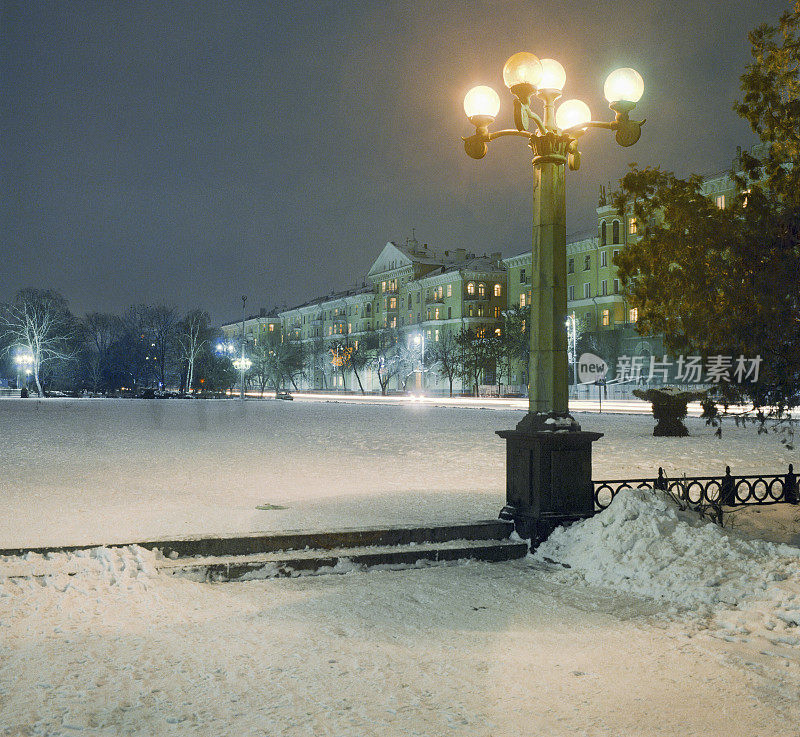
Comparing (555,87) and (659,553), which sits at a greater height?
(555,87)

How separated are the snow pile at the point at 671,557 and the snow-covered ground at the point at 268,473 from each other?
68.0 inches

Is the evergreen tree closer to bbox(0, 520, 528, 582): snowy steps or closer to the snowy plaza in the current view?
the snowy plaza

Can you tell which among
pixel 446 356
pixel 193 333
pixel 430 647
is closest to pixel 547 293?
pixel 430 647

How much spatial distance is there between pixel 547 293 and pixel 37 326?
7226cm

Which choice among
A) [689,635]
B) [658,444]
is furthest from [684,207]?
[658,444]

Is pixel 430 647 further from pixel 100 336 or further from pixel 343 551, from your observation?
pixel 100 336

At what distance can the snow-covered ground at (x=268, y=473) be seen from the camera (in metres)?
8.67

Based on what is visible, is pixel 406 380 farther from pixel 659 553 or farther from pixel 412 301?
pixel 659 553

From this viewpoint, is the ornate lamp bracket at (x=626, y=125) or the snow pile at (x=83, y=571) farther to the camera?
the ornate lamp bracket at (x=626, y=125)

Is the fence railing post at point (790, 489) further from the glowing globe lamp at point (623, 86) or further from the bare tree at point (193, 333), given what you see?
the bare tree at point (193, 333)

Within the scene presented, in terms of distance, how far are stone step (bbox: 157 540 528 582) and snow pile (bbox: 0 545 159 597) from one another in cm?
26

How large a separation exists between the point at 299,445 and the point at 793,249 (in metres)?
14.0

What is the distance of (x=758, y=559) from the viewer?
6875 mm

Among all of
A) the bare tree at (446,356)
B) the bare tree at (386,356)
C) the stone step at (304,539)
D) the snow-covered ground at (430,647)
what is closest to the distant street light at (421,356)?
the bare tree at (446,356)
